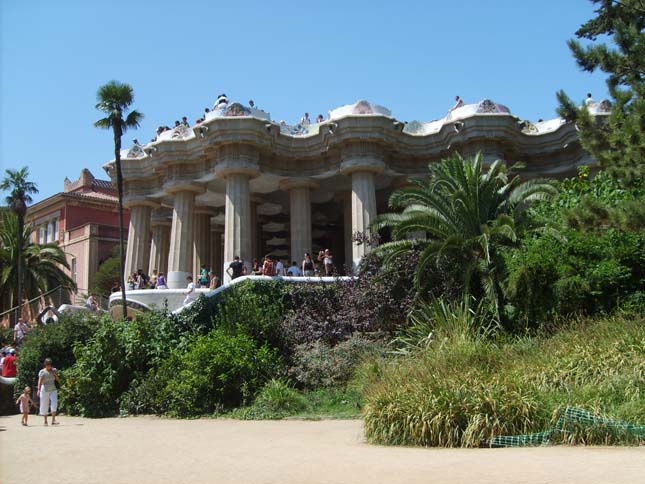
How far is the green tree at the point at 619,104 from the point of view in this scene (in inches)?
552

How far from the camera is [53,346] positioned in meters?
20.5

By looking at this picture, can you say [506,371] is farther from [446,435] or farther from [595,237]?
[595,237]

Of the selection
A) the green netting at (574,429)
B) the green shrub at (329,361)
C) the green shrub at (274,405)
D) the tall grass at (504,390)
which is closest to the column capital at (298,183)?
the green shrub at (329,361)

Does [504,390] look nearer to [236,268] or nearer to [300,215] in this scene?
[236,268]

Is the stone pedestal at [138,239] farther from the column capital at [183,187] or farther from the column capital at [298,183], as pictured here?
the column capital at [298,183]

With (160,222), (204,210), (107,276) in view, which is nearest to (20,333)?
(160,222)

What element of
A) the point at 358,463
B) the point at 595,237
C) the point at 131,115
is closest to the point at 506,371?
the point at 358,463

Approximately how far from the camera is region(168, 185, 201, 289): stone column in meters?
29.4

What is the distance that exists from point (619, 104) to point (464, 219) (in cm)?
538

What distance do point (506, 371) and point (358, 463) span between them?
14.2 feet

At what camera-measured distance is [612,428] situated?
9125 millimetres

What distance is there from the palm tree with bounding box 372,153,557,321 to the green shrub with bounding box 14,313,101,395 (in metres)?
9.96

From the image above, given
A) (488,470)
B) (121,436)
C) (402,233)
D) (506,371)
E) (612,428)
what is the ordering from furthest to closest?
(402,233), (121,436), (506,371), (612,428), (488,470)

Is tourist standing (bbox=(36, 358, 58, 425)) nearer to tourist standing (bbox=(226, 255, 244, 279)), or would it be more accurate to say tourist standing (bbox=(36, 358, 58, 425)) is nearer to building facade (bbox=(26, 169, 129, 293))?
tourist standing (bbox=(226, 255, 244, 279))
